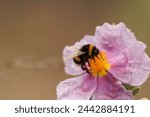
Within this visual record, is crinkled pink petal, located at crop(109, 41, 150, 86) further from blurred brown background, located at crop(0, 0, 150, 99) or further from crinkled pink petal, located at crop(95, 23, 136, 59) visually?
blurred brown background, located at crop(0, 0, 150, 99)

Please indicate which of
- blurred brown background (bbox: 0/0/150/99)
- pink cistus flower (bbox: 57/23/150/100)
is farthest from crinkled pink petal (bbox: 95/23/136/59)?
blurred brown background (bbox: 0/0/150/99)

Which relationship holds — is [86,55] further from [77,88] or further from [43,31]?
[43,31]

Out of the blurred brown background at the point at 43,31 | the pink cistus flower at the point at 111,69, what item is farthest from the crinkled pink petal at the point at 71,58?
the blurred brown background at the point at 43,31

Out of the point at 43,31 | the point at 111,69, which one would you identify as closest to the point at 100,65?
the point at 111,69

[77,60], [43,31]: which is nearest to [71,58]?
A: [77,60]

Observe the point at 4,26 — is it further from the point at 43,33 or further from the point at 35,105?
the point at 35,105

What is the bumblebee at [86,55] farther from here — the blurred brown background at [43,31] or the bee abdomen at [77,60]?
the blurred brown background at [43,31]

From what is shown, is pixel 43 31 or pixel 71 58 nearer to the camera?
pixel 71 58

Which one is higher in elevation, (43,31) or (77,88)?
(43,31)
